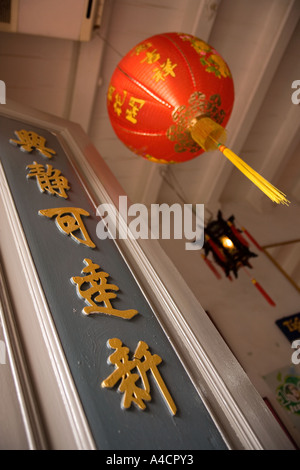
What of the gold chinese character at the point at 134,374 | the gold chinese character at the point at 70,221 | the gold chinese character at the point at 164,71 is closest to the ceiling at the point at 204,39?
the gold chinese character at the point at 164,71

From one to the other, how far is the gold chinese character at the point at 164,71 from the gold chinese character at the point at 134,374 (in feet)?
3.60

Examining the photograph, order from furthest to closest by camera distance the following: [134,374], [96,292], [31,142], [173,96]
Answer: [31,142], [173,96], [96,292], [134,374]

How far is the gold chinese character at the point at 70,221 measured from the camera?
1489 millimetres

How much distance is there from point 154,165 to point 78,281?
2.42m

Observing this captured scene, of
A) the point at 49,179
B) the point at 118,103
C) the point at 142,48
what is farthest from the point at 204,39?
the point at 49,179

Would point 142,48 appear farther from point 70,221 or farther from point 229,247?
point 229,247

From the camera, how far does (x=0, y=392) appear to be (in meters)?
0.91

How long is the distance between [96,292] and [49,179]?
0.77m

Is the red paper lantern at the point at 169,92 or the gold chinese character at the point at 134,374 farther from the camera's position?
the red paper lantern at the point at 169,92

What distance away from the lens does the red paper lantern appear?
145 centimetres

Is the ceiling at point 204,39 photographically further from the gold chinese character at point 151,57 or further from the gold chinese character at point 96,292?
the gold chinese character at point 96,292

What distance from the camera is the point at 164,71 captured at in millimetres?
1465

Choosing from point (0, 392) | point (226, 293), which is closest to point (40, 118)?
point (0, 392)

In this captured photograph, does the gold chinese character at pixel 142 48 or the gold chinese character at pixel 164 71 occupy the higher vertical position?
the gold chinese character at pixel 142 48
